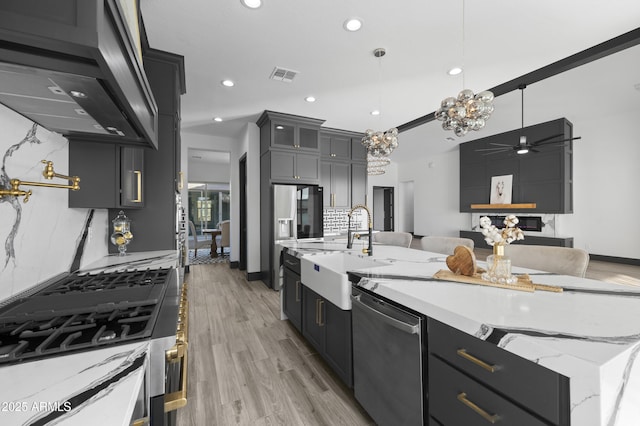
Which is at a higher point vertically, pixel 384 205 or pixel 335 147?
pixel 335 147

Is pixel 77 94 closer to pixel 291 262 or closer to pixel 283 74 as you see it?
pixel 291 262

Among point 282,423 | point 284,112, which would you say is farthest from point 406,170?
point 282,423

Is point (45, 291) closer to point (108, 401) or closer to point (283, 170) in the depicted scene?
point (108, 401)

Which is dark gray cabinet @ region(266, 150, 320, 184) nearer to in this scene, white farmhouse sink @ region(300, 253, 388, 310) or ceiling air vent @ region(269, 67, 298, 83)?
ceiling air vent @ region(269, 67, 298, 83)

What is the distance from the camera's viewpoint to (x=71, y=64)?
0.73 meters

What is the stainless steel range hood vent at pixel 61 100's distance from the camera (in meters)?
0.81

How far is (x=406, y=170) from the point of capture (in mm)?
9844

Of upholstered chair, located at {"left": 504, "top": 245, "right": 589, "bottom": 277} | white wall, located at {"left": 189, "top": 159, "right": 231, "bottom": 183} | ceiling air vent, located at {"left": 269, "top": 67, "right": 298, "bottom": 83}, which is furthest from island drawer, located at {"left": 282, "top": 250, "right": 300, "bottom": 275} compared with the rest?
white wall, located at {"left": 189, "top": 159, "right": 231, "bottom": 183}

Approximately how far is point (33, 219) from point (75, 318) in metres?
0.78

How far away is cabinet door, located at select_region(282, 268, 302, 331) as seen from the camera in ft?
8.28

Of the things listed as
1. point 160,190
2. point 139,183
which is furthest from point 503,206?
point 139,183

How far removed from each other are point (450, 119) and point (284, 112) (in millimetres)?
2893

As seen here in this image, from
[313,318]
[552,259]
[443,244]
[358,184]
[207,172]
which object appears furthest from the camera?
[207,172]

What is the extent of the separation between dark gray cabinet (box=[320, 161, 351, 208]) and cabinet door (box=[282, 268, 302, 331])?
110 inches
